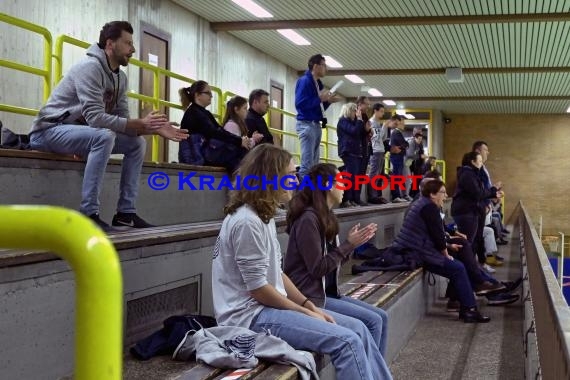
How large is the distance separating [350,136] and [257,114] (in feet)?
6.66

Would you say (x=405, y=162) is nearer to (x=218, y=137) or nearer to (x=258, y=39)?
(x=258, y=39)

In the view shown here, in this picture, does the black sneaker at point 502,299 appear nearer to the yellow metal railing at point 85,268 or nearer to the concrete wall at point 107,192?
the concrete wall at point 107,192

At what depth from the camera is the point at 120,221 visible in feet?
14.3

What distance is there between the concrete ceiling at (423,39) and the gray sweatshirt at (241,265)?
854 centimetres

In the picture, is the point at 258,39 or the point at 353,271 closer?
the point at 353,271

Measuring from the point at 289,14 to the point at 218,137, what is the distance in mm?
5882

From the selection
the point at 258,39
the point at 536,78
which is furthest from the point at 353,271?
the point at 536,78

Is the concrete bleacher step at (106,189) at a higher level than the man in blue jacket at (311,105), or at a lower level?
lower

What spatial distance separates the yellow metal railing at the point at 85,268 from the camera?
2.16 ft

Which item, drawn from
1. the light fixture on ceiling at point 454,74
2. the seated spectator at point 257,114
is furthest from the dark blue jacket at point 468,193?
the light fixture on ceiling at point 454,74

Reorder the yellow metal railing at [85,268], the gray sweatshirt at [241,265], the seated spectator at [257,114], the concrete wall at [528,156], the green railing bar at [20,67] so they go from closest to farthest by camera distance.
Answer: the yellow metal railing at [85,268]
the gray sweatshirt at [241,265]
the green railing bar at [20,67]
the seated spectator at [257,114]
the concrete wall at [528,156]

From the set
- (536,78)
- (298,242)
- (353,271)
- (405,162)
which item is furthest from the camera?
(536,78)

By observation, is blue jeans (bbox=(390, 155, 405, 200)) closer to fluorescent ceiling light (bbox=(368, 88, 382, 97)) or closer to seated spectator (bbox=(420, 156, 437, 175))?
seated spectator (bbox=(420, 156, 437, 175))

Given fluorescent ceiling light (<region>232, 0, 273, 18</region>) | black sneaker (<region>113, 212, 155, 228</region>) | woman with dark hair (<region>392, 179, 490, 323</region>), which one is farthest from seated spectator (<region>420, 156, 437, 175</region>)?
black sneaker (<region>113, 212, 155, 228</region>)
